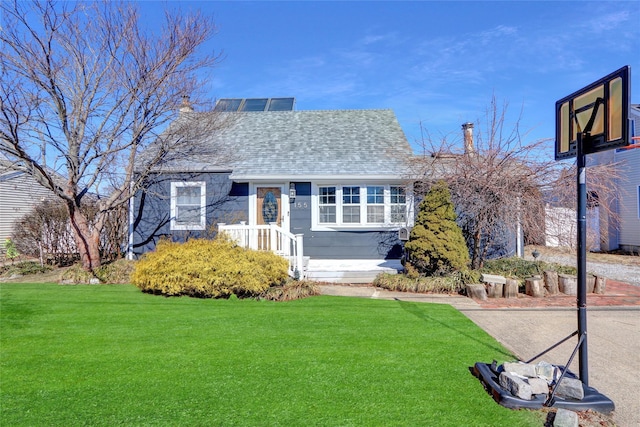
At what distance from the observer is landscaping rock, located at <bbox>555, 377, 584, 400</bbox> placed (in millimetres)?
3350

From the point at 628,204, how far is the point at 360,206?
42.9ft

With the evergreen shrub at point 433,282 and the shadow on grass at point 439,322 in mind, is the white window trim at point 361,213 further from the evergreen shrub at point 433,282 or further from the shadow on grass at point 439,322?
the shadow on grass at point 439,322

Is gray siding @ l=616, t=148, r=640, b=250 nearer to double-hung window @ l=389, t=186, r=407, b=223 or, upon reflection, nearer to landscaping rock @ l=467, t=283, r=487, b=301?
double-hung window @ l=389, t=186, r=407, b=223

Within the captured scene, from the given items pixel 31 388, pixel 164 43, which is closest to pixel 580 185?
pixel 31 388

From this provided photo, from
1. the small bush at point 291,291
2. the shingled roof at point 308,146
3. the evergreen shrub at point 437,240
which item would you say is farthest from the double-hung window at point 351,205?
the small bush at point 291,291

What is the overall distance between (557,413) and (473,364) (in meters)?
1.25

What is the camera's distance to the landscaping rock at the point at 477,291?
7.93 meters

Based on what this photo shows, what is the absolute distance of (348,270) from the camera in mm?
10281

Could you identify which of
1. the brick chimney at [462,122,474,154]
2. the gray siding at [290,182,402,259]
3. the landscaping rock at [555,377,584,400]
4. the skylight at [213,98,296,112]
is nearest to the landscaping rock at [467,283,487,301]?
the brick chimney at [462,122,474,154]

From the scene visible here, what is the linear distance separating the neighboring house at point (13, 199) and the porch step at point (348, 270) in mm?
11035

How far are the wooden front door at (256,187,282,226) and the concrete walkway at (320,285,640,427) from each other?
4.37 metres

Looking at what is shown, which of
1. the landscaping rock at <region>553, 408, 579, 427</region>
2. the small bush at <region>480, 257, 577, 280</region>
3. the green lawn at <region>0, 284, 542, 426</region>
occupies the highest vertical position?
the small bush at <region>480, 257, 577, 280</region>

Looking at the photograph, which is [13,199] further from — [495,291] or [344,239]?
[495,291]

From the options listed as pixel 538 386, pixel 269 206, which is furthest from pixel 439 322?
pixel 269 206
